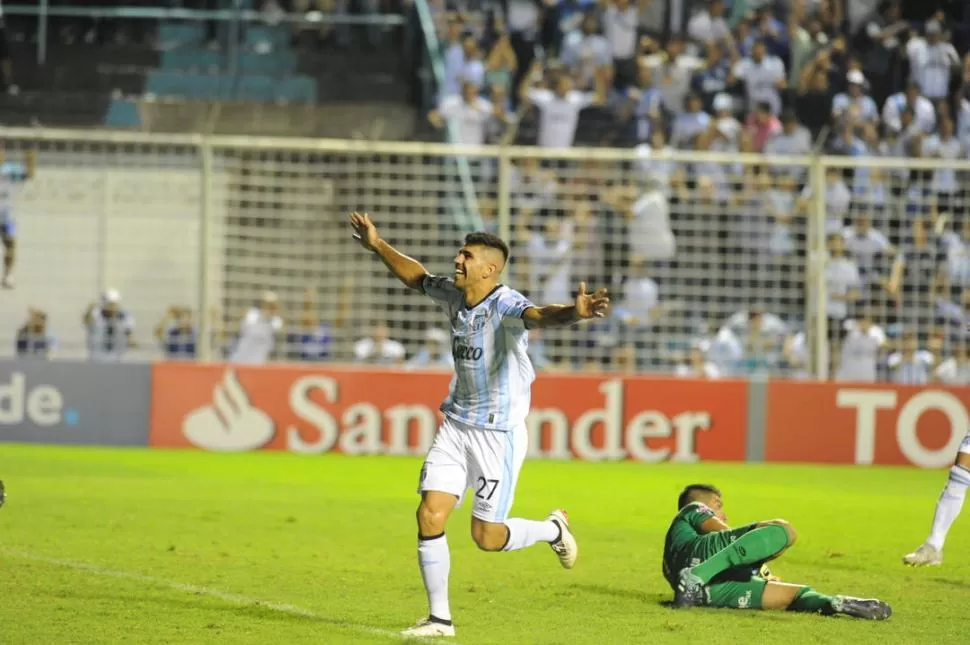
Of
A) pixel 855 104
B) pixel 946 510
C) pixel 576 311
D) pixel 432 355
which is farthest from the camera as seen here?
pixel 855 104

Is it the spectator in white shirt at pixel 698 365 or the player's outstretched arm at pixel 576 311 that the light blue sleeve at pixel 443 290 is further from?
the spectator in white shirt at pixel 698 365

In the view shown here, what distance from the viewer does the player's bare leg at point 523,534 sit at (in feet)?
29.3

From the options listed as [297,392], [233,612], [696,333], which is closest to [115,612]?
[233,612]

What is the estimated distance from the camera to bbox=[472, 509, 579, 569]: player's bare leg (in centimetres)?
893

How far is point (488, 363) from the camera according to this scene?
882 cm

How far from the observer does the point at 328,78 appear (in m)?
27.0

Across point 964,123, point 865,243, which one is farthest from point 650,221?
point 964,123

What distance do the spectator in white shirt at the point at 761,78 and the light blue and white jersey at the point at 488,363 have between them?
56.5 feet

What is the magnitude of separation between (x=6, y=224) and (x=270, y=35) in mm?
9145

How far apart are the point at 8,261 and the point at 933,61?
1448 centimetres

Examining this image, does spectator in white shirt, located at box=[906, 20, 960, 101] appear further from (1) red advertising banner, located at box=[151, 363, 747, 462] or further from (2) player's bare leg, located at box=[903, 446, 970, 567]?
(2) player's bare leg, located at box=[903, 446, 970, 567]

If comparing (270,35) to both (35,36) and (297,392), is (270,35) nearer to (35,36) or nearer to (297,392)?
(35,36)

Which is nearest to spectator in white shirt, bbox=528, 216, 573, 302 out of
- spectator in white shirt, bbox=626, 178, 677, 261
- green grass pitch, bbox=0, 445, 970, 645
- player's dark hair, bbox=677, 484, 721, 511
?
spectator in white shirt, bbox=626, 178, 677, 261

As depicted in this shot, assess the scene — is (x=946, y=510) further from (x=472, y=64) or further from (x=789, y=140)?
(x=472, y=64)
